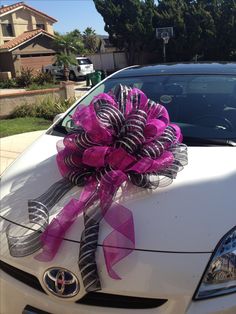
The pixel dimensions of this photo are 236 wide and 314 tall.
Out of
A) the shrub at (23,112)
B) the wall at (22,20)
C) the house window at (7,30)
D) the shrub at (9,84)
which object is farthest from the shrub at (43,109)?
the house window at (7,30)

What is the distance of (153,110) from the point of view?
243 centimetres

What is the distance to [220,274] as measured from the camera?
1.86 m

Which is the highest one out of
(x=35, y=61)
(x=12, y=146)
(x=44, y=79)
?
(x=12, y=146)

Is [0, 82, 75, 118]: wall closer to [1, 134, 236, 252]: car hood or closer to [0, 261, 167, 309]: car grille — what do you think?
[1, 134, 236, 252]: car hood

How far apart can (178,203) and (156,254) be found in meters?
0.31

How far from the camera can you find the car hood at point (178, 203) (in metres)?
1.93

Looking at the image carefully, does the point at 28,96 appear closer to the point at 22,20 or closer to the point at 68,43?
the point at 68,43

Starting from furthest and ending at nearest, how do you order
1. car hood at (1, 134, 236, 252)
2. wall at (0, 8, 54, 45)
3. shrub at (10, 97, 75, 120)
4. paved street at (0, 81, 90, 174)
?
wall at (0, 8, 54, 45) < shrub at (10, 97, 75, 120) < paved street at (0, 81, 90, 174) < car hood at (1, 134, 236, 252)

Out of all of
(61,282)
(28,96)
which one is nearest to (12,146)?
(28,96)

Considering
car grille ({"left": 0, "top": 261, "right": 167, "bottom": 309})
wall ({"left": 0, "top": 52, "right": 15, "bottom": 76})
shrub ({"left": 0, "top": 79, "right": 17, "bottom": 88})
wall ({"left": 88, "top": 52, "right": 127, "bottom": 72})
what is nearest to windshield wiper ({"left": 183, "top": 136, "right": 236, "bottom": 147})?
car grille ({"left": 0, "top": 261, "right": 167, "bottom": 309})

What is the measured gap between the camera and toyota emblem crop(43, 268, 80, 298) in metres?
1.95

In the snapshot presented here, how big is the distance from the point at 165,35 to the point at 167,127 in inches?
829

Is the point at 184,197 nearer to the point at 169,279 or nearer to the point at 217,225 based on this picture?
the point at 217,225

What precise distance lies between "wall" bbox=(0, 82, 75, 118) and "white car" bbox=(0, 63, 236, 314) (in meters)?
9.02
